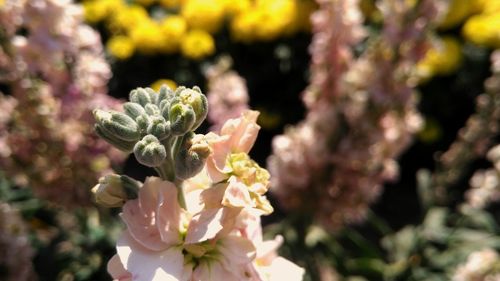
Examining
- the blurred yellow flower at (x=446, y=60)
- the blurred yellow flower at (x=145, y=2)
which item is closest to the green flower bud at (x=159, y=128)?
the blurred yellow flower at (x=446, y=60)

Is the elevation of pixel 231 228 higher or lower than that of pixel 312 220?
lower

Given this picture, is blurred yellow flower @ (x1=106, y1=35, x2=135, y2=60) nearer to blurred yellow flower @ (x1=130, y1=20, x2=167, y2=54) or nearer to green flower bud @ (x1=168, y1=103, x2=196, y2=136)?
blurred yellow flower @ (x1=130, y1=20, x2=167, y2=54)

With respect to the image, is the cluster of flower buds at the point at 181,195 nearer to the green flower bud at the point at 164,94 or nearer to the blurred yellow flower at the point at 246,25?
the green flower bud at the point at 164,94

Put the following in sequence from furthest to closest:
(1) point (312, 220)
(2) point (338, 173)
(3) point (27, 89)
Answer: (1) point (312, 220) < (2) point (338, 173) < (3) point (27, 89)

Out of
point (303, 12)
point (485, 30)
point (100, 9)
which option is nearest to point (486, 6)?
point (485, 30)

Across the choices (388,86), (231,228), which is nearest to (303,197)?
(388,86)

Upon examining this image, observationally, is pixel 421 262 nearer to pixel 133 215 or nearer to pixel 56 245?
pixel 56 245
